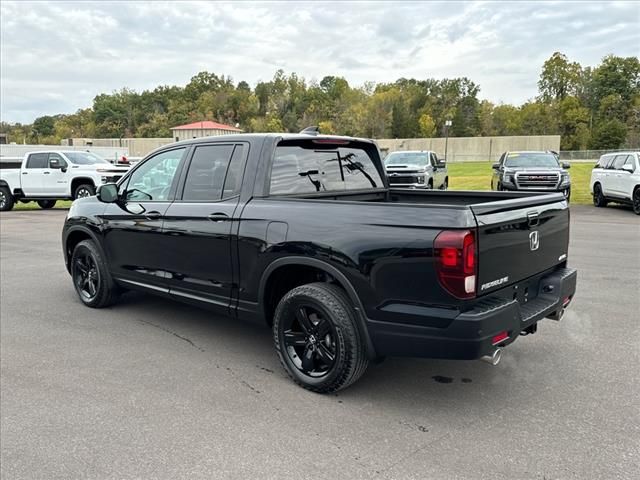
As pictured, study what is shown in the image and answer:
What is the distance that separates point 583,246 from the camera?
381 inches

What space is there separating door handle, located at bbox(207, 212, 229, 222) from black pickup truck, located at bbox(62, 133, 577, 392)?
0.01 metres

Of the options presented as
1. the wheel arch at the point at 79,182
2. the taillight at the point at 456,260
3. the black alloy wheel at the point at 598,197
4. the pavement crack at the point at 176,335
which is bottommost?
the pavement crack at the point at 176,335

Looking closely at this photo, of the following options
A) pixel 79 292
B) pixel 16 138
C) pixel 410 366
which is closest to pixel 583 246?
pixel 410 366

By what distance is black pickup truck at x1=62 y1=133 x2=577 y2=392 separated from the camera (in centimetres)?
314

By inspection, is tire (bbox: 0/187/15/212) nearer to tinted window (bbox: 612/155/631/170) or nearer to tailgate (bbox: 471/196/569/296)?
tailgate (bbox: 471/196/569/296)

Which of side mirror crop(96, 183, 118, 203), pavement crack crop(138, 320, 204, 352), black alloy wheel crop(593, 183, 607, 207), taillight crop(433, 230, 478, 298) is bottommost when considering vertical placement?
pavement crack crop(138, 320, 204, 352)

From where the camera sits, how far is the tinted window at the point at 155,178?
494 centimetres

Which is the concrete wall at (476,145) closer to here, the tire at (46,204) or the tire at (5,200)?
the tire at (46,204)

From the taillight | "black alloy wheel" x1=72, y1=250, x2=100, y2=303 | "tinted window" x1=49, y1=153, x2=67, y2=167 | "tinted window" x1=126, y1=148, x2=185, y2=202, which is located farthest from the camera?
"tinted window" x1=49, y1=153, x2=67, y2=167

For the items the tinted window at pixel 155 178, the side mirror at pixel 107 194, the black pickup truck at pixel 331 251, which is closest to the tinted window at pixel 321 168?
the black pickup truck at pixel 331 251

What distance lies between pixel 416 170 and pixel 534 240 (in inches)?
564

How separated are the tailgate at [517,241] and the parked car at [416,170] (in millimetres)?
12199

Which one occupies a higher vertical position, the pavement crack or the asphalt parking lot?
the asphalt parking lot

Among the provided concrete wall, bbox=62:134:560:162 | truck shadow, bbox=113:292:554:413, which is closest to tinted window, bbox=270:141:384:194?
truck shadow, bbox=113:292:554:413
